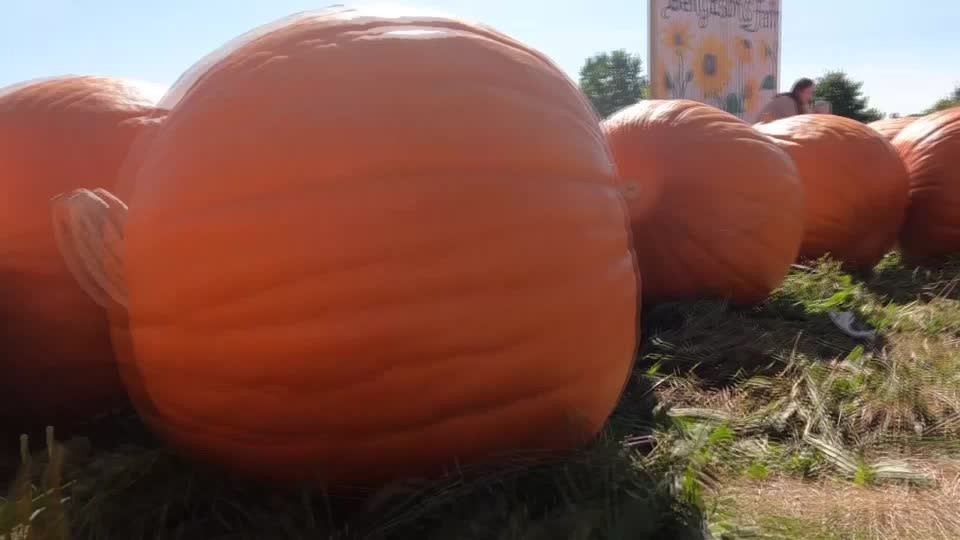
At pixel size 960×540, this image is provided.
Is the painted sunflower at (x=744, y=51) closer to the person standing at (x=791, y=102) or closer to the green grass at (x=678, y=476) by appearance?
the person standing at (x=791, y=102)

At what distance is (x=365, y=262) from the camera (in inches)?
62.3

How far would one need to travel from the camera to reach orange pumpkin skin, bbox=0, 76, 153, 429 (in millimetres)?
2166

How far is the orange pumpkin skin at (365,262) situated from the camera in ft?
5.22

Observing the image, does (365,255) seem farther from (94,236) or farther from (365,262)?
(94,236)

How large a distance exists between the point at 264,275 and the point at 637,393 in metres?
1.49

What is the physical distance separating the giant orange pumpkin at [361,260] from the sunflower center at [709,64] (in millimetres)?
11781

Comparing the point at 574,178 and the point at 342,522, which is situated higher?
the point at 574,178

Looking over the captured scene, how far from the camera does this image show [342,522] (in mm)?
1667

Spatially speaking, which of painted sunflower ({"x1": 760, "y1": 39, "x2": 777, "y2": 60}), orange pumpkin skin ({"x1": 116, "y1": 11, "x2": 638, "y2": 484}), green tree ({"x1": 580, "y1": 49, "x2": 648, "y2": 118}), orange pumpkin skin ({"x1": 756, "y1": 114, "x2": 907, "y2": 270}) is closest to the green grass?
orange pumpkin skin ({"x1": 116, "y1": 11, "x2": 638, "y2": 484})

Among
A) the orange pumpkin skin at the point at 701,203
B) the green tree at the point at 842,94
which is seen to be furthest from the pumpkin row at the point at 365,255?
the green tree at the point at 842,94

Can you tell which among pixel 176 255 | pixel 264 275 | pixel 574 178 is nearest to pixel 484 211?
pixel 574 178

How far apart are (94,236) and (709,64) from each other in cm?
1247

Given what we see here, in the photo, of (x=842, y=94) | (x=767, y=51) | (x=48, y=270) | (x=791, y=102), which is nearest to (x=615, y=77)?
(x=842, y=94)

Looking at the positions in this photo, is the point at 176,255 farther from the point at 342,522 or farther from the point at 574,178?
the point at 574,178
